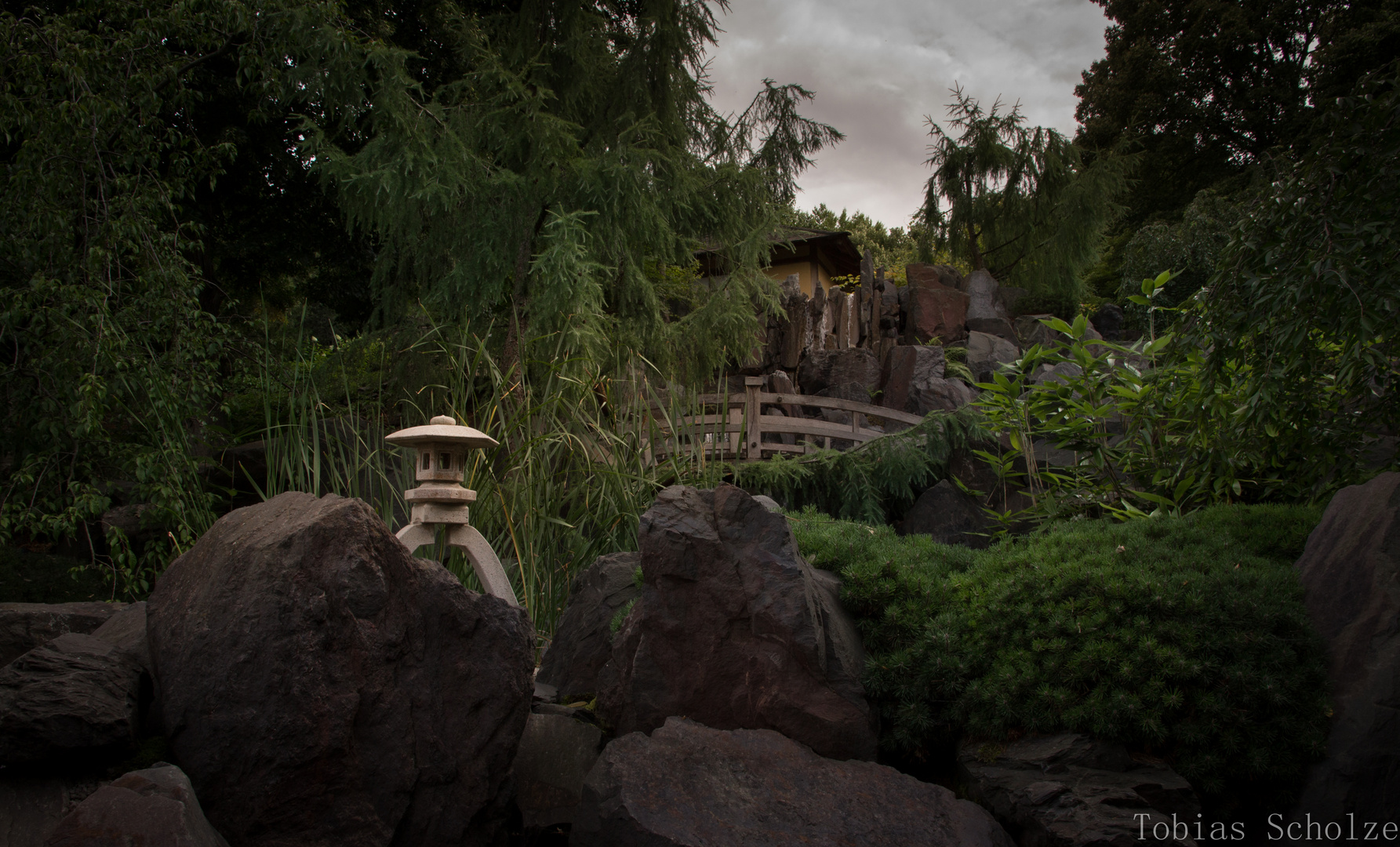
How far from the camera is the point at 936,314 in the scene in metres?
14.8

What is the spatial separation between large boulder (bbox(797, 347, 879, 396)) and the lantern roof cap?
383 inches

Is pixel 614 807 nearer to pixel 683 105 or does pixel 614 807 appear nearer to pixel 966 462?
pixel 966 462

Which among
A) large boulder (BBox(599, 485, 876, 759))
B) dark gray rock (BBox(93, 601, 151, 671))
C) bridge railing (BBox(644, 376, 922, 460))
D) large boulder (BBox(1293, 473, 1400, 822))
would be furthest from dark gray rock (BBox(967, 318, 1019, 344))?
dark gray rock (BBox(93, 601, 151, 671))

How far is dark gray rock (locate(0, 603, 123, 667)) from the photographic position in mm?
2635

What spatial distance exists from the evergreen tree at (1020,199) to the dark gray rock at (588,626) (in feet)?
48.9

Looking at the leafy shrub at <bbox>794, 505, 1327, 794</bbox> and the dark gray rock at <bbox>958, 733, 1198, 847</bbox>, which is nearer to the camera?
the dark gray rock at <bbox>958, 733, 1198, 847</bbox>

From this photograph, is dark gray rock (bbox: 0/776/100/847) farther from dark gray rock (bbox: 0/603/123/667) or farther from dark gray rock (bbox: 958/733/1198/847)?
dark gray rock (bbox: 958/733/1198/847)

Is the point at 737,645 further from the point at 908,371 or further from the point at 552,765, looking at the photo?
the point at 908,371

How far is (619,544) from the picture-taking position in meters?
4.00

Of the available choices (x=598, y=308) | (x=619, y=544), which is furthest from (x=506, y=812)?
(x=598, y=308)

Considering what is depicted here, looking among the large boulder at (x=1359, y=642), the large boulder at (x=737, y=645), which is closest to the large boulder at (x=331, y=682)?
the large boulder at (x=737, y=645)

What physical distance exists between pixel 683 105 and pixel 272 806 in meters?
7.97

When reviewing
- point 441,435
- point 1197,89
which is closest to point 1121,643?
point 441,435

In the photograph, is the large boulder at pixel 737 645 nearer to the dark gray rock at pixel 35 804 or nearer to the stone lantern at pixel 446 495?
the stone lantern at pixel 446 495
